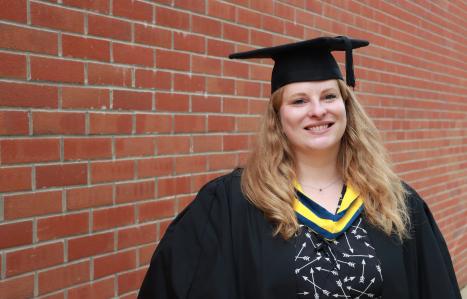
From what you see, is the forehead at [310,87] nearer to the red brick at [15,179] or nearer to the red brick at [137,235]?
the red brick at [137,235]

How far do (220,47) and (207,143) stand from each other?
62cm

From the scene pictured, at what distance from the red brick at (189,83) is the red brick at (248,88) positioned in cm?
32

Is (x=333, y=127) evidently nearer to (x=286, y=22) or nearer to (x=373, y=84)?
(x=286, y=22)

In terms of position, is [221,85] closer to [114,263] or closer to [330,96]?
[330,96]

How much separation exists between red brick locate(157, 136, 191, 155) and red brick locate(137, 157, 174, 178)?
47mm

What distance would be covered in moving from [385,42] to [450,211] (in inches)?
91.5

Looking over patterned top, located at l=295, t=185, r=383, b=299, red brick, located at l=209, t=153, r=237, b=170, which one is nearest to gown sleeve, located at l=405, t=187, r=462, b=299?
patterned top, located at l=295, t=185, r=383, b=299

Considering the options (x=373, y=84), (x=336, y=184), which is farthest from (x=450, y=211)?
(x=336, y=184)

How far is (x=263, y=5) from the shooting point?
314 centimetres

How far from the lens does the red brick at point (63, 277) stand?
6.84 feet

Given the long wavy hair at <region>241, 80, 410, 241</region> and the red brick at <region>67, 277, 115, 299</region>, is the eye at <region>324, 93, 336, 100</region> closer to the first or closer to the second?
the long wavy hair at <region>241, 80, 410, 241</region>

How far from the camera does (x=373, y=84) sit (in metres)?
4.20

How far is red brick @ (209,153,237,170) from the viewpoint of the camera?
2.87 m

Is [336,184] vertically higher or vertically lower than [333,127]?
lower
